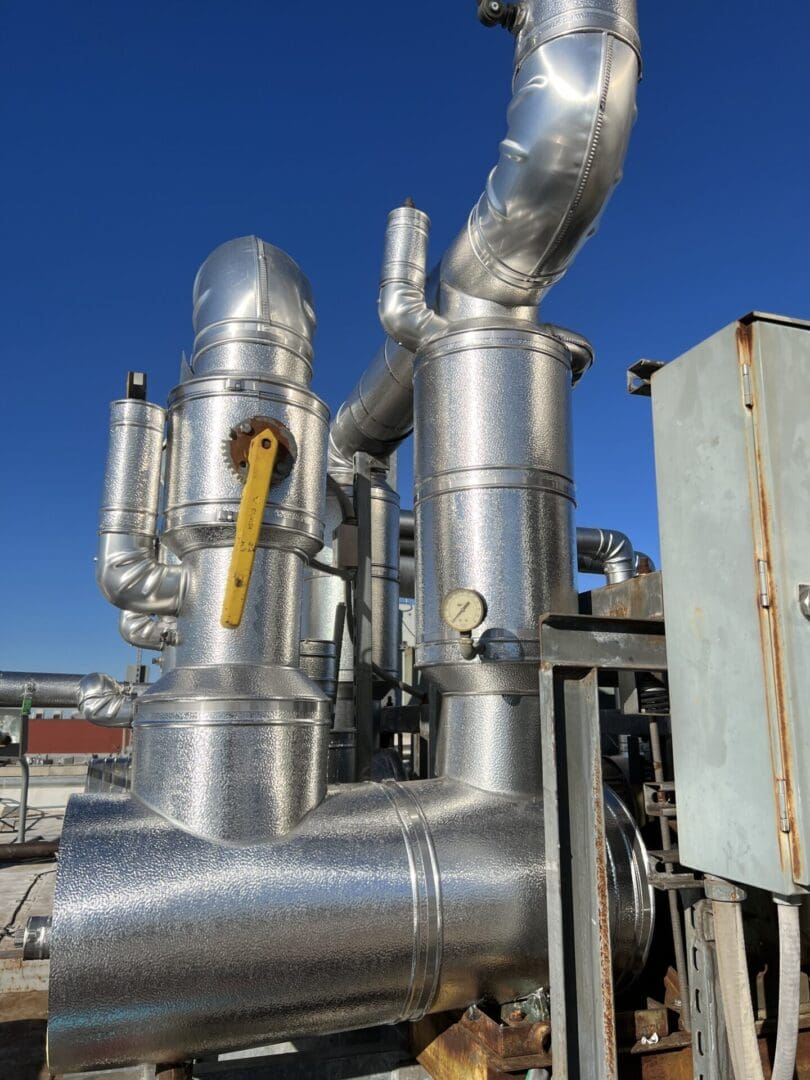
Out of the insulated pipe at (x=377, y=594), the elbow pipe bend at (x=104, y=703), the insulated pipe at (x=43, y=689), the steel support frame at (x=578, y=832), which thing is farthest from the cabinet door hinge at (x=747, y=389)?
the insulated pipe at (x=43, y=689)

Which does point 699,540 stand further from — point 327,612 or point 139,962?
point 327,612

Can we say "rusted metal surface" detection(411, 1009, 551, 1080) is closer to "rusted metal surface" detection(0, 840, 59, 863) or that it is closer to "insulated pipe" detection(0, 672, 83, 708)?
"rusted metal surface" detection(0, 840, 59, 863)

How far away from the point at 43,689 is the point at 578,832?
9.08 meters

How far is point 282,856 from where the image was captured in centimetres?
242

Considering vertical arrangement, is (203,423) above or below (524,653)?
above

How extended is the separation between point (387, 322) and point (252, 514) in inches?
45.2

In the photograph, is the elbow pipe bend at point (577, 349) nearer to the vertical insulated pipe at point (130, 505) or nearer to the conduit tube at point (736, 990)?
the vertical insulated pipe at point (130, 505)

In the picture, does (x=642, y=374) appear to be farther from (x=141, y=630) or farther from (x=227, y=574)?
(x=141, y=630)

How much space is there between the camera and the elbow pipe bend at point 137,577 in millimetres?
2990

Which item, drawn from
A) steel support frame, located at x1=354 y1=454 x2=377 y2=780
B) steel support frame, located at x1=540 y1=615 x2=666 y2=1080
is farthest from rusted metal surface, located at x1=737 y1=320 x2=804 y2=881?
steel support frame, located at x1=354 y1=454 x2=377 y2=780

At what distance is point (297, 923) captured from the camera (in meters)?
2.29

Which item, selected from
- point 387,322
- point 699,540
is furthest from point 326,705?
point 387,322

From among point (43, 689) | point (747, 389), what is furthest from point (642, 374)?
point (43, 689)

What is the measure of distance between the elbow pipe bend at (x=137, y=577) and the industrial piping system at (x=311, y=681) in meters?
0.01
